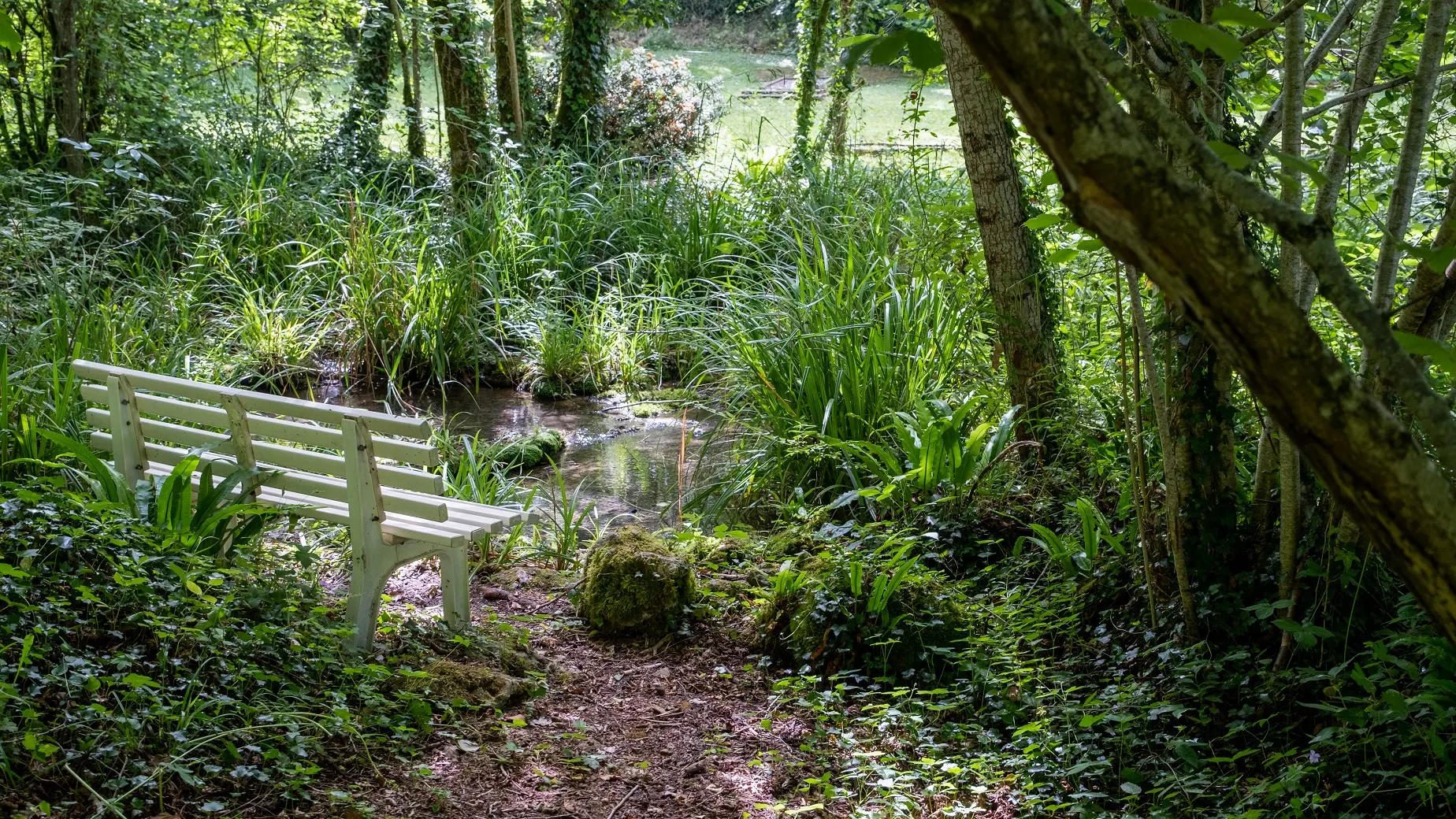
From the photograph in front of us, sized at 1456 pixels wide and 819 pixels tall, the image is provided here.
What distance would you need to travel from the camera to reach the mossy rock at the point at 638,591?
396 centimetres

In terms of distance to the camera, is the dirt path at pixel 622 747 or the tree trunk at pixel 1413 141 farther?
the dirt path at pixel 622 747

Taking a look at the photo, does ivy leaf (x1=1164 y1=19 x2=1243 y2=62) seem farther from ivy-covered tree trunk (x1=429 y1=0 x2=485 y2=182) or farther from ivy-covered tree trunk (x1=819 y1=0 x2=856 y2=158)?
ivy-covered tree trunk (x1=819 y1=0 x2=856 y2=158)

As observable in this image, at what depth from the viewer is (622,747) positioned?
3.21 meters

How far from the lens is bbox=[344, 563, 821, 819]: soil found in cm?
278

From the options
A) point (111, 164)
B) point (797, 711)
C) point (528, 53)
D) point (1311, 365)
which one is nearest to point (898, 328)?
point (797, 711)

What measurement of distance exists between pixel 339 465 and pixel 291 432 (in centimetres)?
18

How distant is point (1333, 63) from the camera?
399 cm

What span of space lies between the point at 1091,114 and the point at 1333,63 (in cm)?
364

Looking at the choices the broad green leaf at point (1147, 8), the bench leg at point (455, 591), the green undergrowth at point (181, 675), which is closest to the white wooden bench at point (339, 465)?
the bench leg at point (455, 591)

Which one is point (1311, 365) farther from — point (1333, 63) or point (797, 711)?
point (1333, 63)

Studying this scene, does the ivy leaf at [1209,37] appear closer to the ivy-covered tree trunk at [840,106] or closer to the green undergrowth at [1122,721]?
the green undergrowth at [1122,721]

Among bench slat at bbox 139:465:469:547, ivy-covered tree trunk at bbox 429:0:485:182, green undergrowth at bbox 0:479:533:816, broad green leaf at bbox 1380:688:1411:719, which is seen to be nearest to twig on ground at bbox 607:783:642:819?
green undergrowth at bbox 0:479:533:816

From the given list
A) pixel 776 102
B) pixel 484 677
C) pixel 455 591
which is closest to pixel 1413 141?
pixel 484 677

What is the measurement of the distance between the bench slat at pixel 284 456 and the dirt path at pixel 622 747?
0.74 metres
